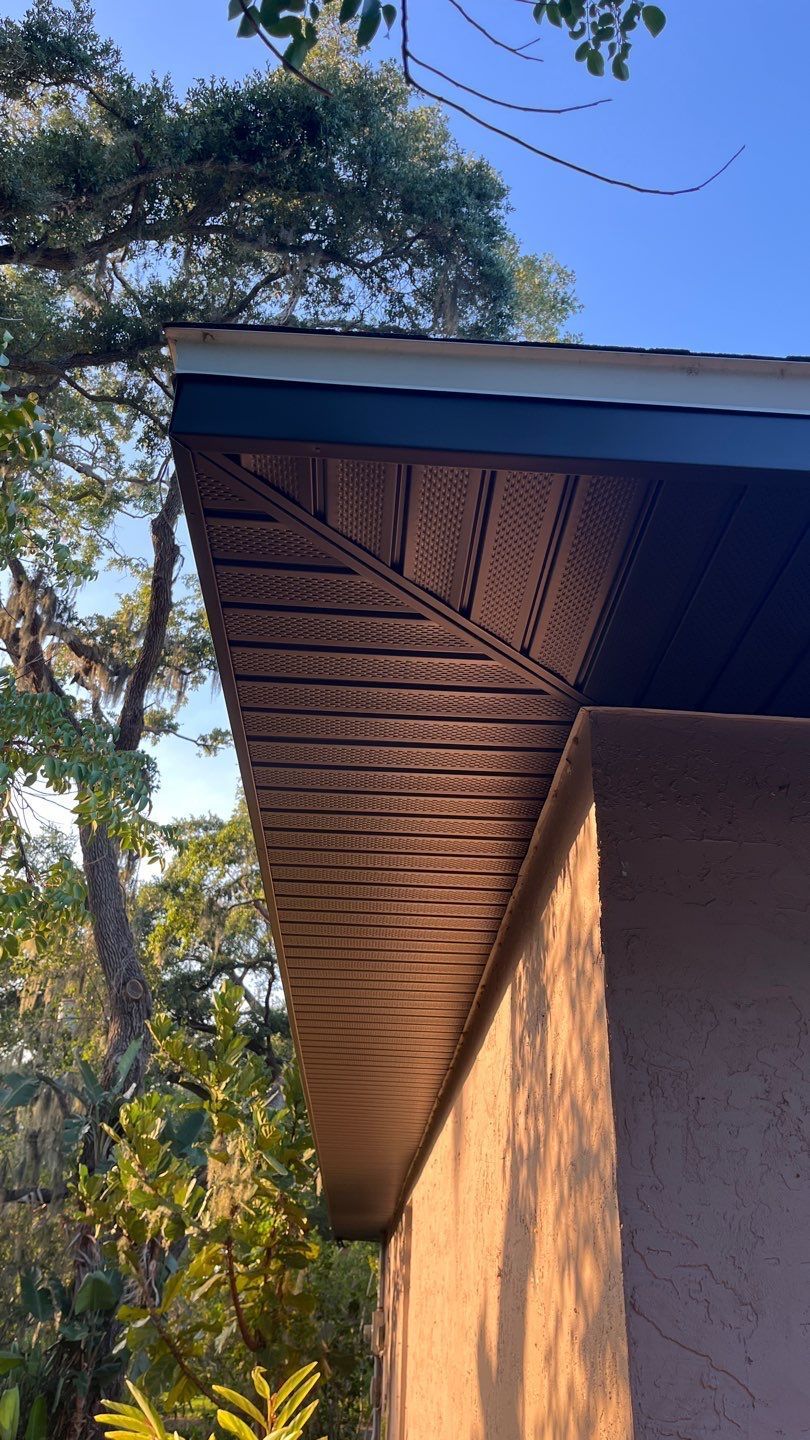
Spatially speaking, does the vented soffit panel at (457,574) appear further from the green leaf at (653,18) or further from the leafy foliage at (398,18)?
the green leaf at (653,18)

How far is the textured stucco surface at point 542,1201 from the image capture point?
6.00 ft

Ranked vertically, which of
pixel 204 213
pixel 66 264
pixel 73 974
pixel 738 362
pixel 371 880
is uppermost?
pixel 204 213

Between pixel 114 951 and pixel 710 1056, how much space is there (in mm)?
10382

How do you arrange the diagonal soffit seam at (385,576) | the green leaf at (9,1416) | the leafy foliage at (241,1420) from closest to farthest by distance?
the diagonal soffit seam at (385,576), the leafy foliage at (241,1420), the green leaf at (9,1416)

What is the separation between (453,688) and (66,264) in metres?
9.11

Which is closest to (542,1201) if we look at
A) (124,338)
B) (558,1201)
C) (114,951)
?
(558,1201)

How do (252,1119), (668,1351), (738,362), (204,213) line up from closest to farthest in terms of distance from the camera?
(738,362) < (668,1351) < (252,1119) < (204,213)

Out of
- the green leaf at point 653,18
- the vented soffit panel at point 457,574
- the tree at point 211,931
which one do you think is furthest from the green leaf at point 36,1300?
the green leaf at point 653,18

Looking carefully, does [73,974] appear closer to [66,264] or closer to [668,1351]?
[66,264]

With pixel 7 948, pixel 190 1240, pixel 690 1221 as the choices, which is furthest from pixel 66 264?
pixel 690 1221

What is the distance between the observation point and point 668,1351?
1.61 meters

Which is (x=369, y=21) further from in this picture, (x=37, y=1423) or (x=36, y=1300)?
(x=36, y=1300)

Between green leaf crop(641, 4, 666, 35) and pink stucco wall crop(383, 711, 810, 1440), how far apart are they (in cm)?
127

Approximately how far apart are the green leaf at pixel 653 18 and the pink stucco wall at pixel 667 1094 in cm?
127
